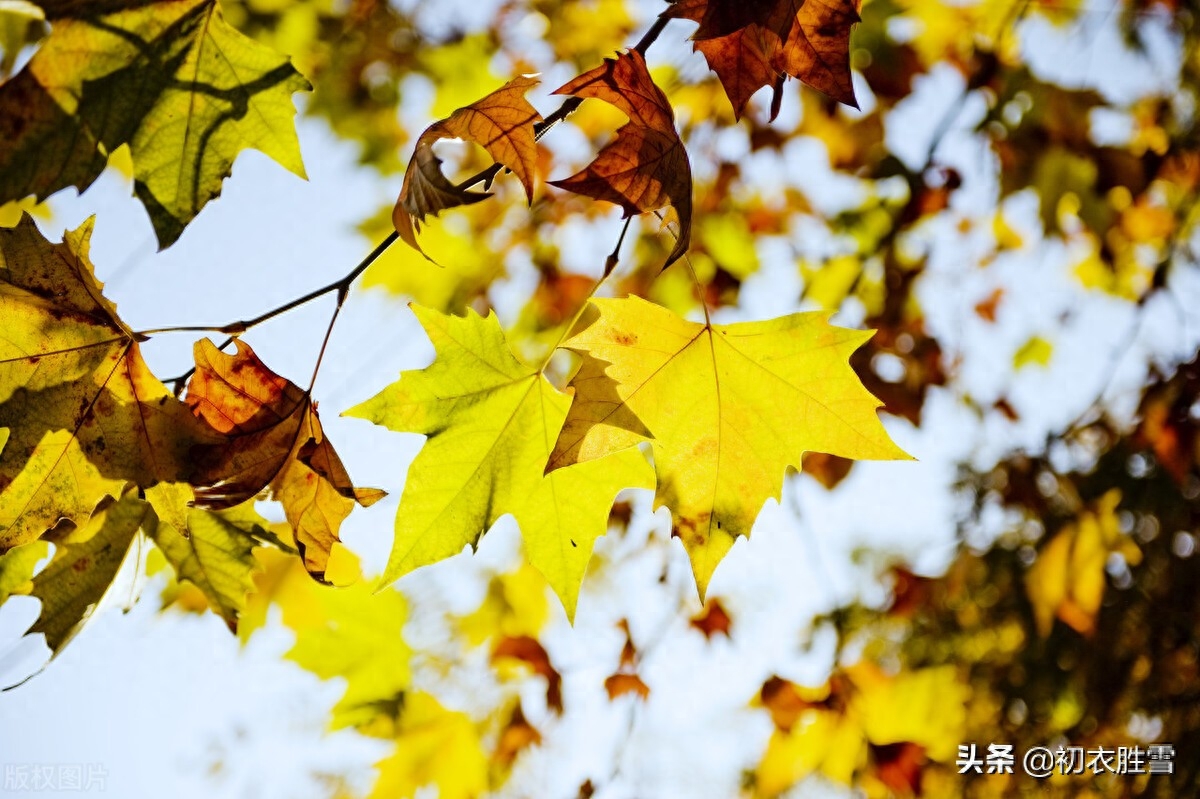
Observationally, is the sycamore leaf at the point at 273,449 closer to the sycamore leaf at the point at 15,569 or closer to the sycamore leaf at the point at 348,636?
the sycamore leaf at the point at 15,569

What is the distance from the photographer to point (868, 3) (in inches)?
87.9

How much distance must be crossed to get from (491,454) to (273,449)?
0.24 metres

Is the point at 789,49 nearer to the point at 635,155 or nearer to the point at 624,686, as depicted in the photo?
the point at 635,155

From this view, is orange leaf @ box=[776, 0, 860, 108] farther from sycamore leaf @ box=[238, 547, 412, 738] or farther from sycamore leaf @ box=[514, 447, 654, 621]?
sycamore leaf @ box=[238, 547, 412, 738]

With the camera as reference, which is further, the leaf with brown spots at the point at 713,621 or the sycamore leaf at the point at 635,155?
the leaf with brown spots at the point at 713,621

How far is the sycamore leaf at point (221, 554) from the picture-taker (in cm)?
101

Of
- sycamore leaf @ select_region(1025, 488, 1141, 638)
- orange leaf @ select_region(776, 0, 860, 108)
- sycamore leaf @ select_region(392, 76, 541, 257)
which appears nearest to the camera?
sycamore leaf @ select_region(392, 76, 541, 257)

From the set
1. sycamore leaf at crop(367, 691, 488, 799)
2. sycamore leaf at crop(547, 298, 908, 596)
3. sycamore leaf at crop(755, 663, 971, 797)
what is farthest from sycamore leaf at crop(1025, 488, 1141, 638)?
sycamore leaf at crop(547, 298, 908, 596)

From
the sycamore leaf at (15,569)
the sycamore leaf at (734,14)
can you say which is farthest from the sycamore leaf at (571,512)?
the sycamore leaf at (15,569)

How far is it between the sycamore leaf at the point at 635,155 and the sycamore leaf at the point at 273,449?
37 cm

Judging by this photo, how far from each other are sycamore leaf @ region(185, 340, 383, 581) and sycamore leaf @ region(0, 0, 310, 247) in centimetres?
14

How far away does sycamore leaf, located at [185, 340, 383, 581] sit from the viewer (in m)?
0.81

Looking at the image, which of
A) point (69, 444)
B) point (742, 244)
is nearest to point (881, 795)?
point (742, 244)

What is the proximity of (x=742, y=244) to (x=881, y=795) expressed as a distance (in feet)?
5.79
